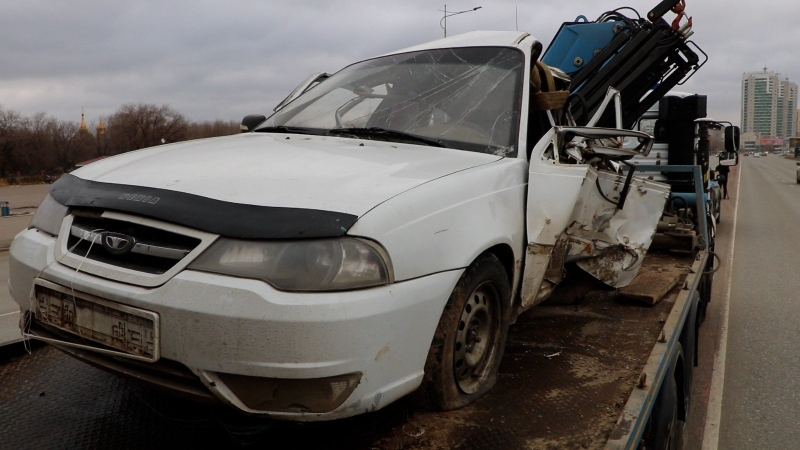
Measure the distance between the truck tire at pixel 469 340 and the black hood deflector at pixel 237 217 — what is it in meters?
0.58

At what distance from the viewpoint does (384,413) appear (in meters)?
2.30

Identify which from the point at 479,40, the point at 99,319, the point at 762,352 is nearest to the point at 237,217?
the point at 99,319

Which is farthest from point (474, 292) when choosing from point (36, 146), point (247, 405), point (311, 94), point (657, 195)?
point (36, 146)

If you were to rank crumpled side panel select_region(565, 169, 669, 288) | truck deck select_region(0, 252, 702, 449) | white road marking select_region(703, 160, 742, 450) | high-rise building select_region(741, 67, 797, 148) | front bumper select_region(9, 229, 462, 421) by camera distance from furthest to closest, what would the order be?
high-rise building select_region(741, 67, 797, 148) < white road marking select_region(703, 160, 742, 450) < crumpled side panel select_region(565, 169, 669, 288) < truck deck select_region(0, 252, 702, 449) < front bumper select_region(9, 229, 462, 421)

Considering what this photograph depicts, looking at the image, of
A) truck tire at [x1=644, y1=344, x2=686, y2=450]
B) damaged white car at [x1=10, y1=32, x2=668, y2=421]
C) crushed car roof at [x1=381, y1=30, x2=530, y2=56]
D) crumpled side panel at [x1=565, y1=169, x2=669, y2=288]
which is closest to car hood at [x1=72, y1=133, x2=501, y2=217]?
damaged white car at [x1=10, y1=32, x2=668, y2=421]

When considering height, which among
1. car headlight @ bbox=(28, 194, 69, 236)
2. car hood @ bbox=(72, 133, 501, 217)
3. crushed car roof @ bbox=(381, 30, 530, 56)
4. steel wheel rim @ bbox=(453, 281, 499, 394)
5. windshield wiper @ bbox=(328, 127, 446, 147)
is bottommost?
steel wheel rim @ bbox=(453, 281, 499, 394)

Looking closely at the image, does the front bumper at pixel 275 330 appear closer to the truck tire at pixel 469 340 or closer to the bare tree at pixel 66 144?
the truck tire at pixel 469 340

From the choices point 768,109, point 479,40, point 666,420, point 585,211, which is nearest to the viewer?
point 666,420

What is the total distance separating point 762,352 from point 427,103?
13.4ft

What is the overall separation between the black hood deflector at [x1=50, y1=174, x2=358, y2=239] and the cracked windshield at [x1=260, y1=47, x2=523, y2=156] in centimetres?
108

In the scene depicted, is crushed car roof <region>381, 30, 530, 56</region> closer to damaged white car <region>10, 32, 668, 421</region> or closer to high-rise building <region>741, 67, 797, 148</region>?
damaged white car <region>10, 32, 668, 421</region>

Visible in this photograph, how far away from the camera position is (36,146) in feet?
164

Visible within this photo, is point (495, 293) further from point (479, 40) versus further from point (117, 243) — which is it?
point (479, 40)

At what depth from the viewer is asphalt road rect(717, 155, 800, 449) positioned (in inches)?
156
